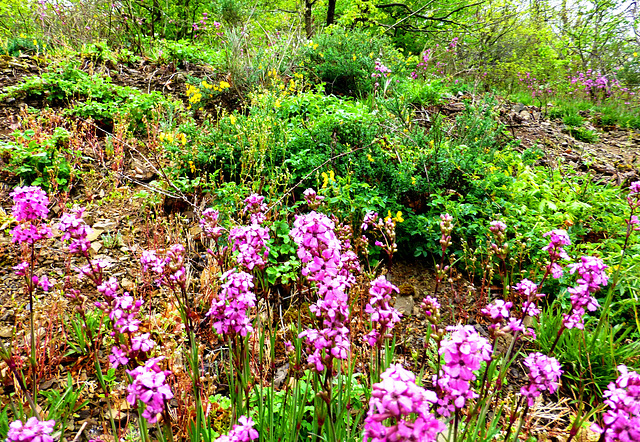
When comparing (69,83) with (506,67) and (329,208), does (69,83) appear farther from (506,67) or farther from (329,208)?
(506,67)

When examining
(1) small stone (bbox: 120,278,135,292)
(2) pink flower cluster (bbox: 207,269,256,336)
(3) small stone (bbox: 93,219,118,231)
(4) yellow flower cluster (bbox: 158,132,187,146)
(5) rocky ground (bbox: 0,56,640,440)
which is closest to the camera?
(2) pink flower cluster (bbox: 207,269,256,336)

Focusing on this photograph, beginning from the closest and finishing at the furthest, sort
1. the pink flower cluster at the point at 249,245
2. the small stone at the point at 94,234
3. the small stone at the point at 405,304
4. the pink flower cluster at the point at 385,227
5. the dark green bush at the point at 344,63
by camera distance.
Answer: the pink flower cluster at the point at 249,245 < the pink flower cluster at the point at 385,227 < the small stone at the point at 405,304 < the small stone at the point at 94,234 < the dark green bush at the point at 344,63

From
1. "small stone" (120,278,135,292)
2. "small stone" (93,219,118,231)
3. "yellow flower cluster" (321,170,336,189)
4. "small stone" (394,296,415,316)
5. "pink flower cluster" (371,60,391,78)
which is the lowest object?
"small stone" (394,296,415,316)

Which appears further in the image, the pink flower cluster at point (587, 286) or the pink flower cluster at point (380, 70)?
the pink flower cluster at point (380, 70)

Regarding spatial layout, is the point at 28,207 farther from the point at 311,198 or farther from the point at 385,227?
the point at 385,227

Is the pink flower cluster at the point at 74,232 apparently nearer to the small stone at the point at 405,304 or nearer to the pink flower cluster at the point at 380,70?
the small stone at the point at 405,304

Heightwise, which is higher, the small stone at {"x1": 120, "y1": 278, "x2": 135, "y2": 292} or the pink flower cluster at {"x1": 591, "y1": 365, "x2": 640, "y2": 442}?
the pink flower cluster at {"x1": 591, "y1": 365, "x2": 640, "y2": 442}

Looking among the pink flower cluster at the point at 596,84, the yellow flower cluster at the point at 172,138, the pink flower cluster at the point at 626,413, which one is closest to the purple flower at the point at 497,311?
the pink flower cluster at the point at 626,413

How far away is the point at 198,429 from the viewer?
53.2 inches

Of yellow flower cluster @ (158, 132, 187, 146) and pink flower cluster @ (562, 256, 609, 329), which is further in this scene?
yellow flower cluster @ (158, 132, 187, 146)

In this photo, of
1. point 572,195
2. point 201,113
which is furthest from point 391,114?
point 201,113

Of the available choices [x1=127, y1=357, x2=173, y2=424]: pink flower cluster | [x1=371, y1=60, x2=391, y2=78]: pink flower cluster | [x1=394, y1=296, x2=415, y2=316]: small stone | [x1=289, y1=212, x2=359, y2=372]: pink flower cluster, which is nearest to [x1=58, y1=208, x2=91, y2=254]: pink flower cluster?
[x1=127, y1=357, x2=173, y2=424]: pink flower cluster

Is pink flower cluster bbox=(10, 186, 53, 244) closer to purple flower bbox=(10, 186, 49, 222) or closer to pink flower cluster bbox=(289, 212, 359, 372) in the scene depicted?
purple flower bbox=(10, 186, 49, 222)

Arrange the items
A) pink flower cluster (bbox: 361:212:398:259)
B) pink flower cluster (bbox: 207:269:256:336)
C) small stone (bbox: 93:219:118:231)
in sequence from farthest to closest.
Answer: small stone (bbox: 93:219:118:231), pink flower cluster (bbox: 361:212:398:259), pink flower cluster (bbox: 207:269:256:336)
